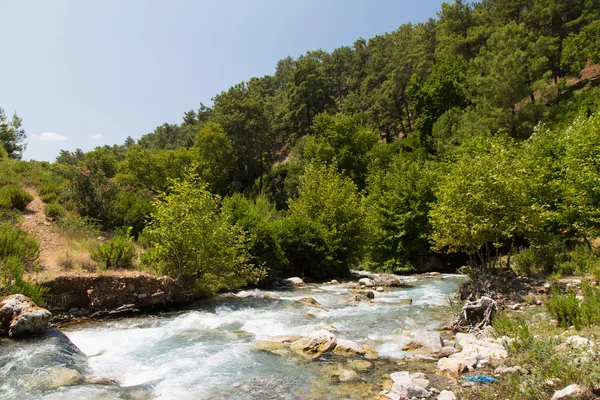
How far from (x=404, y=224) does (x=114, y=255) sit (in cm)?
2082

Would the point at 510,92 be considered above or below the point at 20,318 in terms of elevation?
above

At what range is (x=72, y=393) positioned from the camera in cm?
682

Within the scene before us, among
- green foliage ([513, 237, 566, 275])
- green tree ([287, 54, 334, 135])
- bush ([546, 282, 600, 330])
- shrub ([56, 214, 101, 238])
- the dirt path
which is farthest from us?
green tree ([287, 54, 334, 135])

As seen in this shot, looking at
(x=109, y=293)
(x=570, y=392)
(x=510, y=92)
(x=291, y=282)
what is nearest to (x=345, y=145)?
(x=510, y=92)

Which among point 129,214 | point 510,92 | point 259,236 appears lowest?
point 259,236

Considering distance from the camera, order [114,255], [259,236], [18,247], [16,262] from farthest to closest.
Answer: [259,236] < [114,255] < [18,247] < [16,262]

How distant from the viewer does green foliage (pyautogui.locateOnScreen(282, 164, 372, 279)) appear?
25.2 metres

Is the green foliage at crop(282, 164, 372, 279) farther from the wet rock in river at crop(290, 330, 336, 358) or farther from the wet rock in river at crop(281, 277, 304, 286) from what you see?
the wet rock in river at crop(290, 330, 336, 358)

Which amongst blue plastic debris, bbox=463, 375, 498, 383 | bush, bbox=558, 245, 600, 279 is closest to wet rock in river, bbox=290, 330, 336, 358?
blue plastic debris, bbox=463, 375, 498, 383

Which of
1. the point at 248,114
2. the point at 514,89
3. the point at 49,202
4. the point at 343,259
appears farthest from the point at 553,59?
the point at 49,202

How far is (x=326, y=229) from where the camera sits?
26484mm

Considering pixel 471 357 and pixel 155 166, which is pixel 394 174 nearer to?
pixel 471 357

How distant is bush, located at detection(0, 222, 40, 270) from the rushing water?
338 centimetres

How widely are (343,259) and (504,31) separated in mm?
36767
